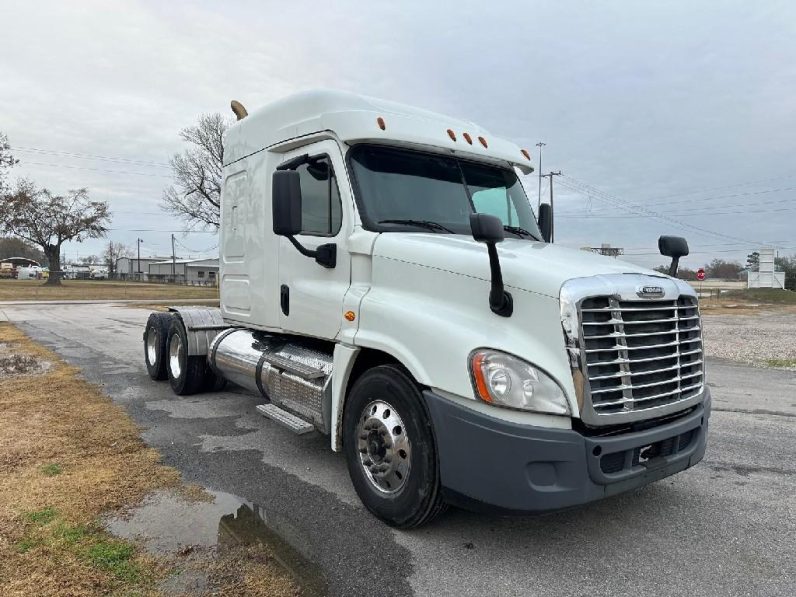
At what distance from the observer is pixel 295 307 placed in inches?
189

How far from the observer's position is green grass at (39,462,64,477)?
14.6ft

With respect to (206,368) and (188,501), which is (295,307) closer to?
(188,501)

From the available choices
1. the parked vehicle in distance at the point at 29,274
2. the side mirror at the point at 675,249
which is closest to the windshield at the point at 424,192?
the side mirror at the point at 675,249

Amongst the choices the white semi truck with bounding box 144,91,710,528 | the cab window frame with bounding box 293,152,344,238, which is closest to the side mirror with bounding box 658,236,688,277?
the white semi truck with bounding box 144,91,710,528

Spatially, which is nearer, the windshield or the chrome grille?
the chrome grille

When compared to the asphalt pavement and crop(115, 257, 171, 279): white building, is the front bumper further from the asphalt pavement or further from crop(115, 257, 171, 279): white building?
crop(115, 257, 171, 279): white building

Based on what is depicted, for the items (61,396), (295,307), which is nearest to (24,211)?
(61,396)

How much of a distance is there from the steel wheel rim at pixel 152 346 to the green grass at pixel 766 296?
47246 mm

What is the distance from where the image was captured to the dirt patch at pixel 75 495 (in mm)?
2967

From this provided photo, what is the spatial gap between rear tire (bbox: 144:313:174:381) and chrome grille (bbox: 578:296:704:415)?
627cm

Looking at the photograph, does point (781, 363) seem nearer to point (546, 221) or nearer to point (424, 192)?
point (546, 221)

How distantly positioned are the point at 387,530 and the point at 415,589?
0.65m

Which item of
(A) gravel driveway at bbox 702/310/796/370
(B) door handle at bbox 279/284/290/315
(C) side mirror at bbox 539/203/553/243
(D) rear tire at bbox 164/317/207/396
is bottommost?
(A) gravel driveway at bbox 702/310/796/370

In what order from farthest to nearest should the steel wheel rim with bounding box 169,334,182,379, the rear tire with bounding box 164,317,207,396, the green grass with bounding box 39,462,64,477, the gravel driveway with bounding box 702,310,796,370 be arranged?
the gravel driveway with bounding box 702,310,796,370
the steel wheel rim with bounding box 169,334,182,379
the rear tire with bounding box 164,317,207,396
the green grass with bounding box 39,462,64,477
